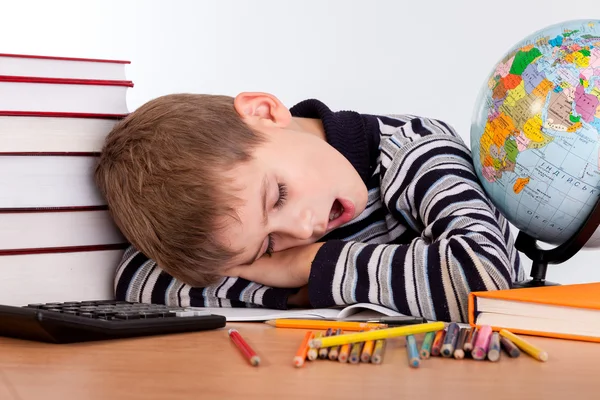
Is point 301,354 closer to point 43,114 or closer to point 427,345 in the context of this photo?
point 427,345

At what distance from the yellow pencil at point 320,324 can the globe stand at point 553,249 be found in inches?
16.9

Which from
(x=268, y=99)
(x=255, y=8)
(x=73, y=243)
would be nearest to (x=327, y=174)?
(x=268, y=99)

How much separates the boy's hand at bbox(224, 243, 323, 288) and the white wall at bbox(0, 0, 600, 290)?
1424 mm

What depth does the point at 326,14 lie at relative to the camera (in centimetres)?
298

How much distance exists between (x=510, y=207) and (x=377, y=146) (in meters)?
0.38

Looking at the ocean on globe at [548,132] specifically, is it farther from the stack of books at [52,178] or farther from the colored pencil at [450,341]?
the stack of books at [52,178]

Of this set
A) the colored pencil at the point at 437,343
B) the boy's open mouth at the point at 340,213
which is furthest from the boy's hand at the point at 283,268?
the colored pencil at the point at 437,343

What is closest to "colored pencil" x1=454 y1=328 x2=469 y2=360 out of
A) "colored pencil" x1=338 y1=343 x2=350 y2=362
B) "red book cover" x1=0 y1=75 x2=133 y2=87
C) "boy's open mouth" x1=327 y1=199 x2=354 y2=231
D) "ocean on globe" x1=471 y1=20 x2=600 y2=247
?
"colored pencil" x1=338 y1=343 x2=350 y2=362

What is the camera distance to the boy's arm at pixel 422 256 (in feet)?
4.26

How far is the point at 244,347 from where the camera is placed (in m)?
0.95

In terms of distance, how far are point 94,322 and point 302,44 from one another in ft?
6.70

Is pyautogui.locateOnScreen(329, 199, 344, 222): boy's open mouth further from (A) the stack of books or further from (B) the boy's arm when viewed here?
(A) the stack of books

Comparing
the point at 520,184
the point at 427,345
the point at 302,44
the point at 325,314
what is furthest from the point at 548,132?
the point at 302,44

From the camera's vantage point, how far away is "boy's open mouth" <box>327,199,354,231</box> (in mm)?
1553
